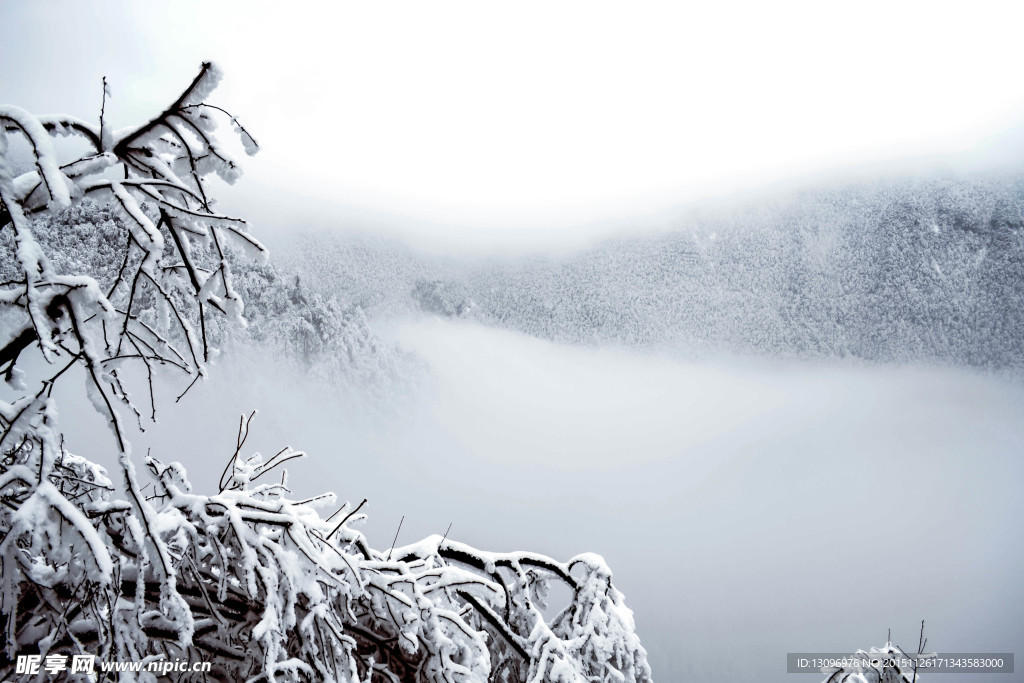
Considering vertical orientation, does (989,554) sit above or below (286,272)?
below

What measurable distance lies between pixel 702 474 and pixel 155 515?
6848cm

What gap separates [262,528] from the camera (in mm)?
1548

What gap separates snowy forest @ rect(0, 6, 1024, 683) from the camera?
1.44 m

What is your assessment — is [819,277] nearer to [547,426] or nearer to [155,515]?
[547,426]

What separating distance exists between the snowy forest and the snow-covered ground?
344 millimetres

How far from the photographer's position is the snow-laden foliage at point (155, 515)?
1.18 metres

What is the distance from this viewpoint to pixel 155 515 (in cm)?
135

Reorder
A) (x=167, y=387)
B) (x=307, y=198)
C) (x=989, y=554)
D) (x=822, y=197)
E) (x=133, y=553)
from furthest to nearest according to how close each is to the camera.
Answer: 1. (x=989, y=554)
2. (x=822, y=197)
3. (x=307, y=198)
4. (x=167, y=387)
5. (x=133, y=553)

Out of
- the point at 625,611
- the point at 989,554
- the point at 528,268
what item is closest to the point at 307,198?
the point at 528,268

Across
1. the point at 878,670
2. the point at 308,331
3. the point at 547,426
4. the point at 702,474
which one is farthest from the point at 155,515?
the point at 702,474

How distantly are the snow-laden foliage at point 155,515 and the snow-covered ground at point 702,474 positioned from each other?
3020cm

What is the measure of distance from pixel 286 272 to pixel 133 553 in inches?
1378

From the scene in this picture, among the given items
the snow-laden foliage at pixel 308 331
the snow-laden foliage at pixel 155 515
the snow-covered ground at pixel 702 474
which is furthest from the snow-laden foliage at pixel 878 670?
the snow-covered ground at pixel 702 474

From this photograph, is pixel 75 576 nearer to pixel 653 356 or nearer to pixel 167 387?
pixel 167 387
